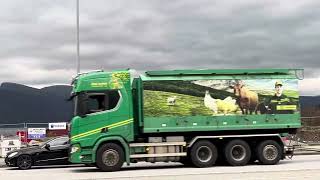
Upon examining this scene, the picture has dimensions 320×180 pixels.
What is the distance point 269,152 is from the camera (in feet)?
73.8

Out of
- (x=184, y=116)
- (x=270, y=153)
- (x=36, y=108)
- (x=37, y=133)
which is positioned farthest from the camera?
(x=36, y=108)

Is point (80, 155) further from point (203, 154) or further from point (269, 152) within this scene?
point (269, 152)

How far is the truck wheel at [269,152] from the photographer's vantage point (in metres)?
22.4

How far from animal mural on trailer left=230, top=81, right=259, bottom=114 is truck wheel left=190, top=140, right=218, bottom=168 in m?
1.76

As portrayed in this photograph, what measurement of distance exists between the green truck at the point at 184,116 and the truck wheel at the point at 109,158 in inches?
1.3

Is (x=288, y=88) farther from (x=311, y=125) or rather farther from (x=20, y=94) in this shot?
(x=20, y=94)

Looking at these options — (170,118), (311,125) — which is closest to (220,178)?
(170,118)

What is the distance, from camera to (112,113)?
21.2 m

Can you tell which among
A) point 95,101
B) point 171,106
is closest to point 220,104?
point 171,106

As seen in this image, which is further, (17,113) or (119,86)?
(17,113)

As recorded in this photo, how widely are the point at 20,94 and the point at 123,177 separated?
117 meters

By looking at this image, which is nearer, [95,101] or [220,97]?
[95,101]

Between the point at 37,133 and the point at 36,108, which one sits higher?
the point at 36,108

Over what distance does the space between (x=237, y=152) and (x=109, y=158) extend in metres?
4.64
